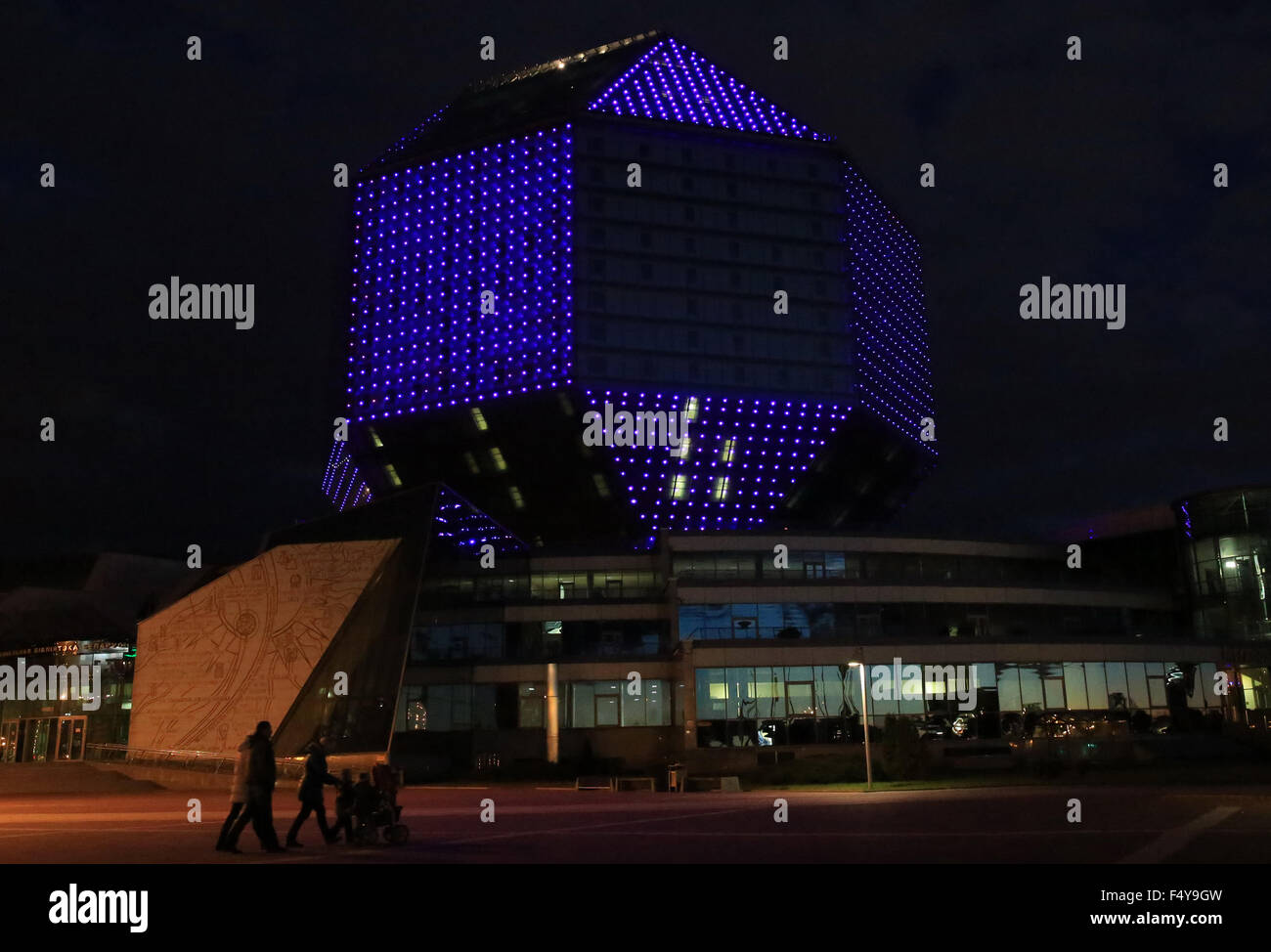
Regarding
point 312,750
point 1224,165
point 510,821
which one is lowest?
point 510,821

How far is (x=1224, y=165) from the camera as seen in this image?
140 feet

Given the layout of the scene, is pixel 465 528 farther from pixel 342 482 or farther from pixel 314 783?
pixel 342 482

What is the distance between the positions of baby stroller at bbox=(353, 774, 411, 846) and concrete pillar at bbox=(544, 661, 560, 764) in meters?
34.3

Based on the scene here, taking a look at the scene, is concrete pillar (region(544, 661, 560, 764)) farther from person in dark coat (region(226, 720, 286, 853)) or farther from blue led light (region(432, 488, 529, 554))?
person in dark coat (region(226, 720, 286, 853))

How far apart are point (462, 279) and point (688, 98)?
24.0 m

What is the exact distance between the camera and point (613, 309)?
81.3 metres

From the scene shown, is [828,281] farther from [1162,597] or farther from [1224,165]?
[1224,165]

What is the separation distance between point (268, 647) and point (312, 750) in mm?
28147

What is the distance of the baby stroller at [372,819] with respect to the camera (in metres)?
18.3

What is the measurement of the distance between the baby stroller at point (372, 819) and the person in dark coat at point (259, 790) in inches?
65.6

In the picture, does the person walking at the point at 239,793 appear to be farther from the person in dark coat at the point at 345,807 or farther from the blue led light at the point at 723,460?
the blue led light at the point at 723,460

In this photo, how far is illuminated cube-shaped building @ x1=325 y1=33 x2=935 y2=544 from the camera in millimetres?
81438
